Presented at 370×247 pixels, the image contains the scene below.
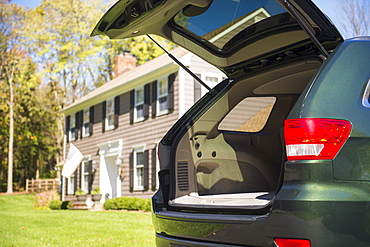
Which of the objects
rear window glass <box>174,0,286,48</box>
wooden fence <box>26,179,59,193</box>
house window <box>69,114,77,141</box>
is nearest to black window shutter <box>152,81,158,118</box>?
house window <box>69,114,77,141</box>

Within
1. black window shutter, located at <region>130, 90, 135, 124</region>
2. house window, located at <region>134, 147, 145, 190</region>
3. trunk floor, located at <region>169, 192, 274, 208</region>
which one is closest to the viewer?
trunk floor, located at <region>169, 192, 274, 208</region>

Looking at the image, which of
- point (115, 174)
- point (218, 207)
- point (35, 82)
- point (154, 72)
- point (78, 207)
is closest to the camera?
point (218, 207)

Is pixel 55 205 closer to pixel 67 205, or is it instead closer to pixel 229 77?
pixel 67 205

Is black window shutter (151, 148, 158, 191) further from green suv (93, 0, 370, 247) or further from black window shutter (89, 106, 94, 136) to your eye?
green suv (93, 0, 370, 247)

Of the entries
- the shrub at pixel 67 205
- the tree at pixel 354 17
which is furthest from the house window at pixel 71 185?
the tree at pixel 354 17

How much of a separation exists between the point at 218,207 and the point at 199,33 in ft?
5.25

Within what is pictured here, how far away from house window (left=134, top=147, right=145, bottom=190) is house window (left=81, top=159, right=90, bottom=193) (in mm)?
4642

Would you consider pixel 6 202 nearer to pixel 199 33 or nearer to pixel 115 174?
pixel 115 174

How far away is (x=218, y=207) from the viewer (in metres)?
2.77

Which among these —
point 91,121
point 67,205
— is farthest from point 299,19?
point 91,121

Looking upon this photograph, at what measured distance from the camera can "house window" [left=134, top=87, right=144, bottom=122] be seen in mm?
18547

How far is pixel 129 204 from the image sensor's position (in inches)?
663

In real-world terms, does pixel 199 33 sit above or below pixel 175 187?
above

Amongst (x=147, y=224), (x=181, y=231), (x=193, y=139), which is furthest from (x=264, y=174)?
(x=147, y=224)
